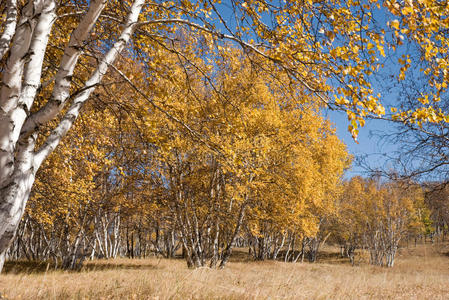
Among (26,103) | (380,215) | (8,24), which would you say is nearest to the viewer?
(26,103)

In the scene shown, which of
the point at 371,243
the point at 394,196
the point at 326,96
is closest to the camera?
the point at 326,96

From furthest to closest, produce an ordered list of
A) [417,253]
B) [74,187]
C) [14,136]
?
[417,253], [74,187], [14,136]

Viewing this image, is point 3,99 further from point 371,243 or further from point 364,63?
point 371,243

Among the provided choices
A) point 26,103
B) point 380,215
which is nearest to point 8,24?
point 26,103

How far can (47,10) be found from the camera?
8.30ft

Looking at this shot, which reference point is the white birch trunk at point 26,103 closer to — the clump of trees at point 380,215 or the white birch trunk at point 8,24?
the white birch trunk at point 8,24

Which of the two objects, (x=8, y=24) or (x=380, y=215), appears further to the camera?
(x=380, y=215)

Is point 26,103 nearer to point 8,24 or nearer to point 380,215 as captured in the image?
point 8,24

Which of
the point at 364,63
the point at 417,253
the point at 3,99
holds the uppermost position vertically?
the point at 364,63

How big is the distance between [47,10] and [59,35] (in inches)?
109

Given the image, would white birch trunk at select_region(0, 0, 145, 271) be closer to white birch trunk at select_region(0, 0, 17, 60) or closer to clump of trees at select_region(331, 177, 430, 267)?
white birch trunk at select_region(0, 0, 17, 60)

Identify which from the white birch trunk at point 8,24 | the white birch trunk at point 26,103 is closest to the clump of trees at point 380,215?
the white birch trunk at point 26,103

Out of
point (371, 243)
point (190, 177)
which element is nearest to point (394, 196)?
point (371, 243)

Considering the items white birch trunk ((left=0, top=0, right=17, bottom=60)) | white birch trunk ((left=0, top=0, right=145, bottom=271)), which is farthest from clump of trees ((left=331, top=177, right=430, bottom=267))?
white birch trunk ((left=0, top=0, right=17, bottom=60))
